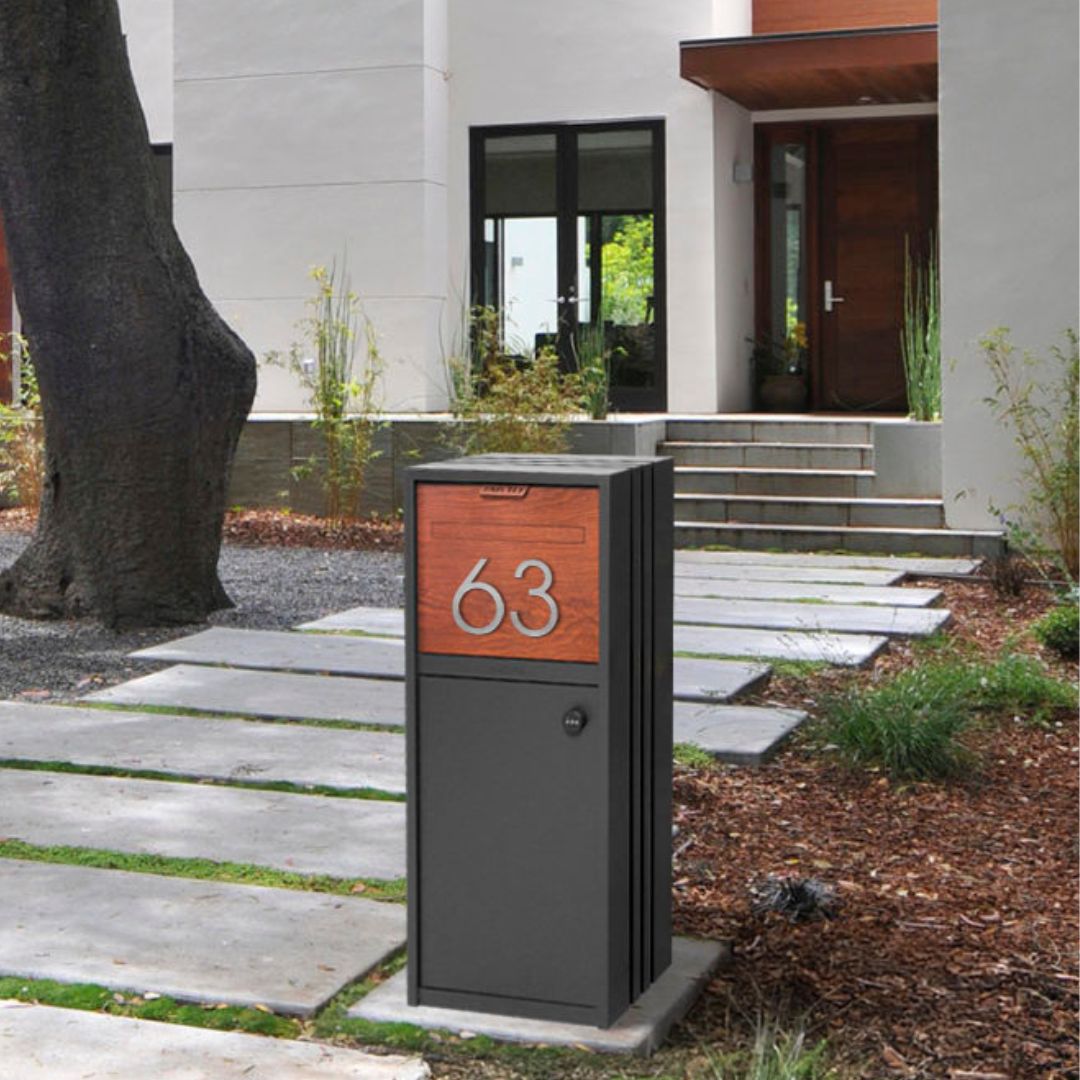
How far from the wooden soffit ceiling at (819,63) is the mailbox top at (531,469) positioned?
10609 millimetres

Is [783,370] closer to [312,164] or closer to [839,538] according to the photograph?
[839,538]

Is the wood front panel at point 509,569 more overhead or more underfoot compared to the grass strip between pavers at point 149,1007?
more overhead

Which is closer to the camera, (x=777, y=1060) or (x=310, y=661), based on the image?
(x=777, y=1060)

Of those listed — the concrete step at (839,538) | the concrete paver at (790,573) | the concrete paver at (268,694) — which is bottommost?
the concrete paver at (268,694)

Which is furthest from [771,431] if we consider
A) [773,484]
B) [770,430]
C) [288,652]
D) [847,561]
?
[288,652]

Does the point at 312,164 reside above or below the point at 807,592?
above

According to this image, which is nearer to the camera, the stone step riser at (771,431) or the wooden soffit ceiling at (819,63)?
the stone step riser at (771,431)

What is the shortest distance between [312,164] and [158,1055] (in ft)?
41.6

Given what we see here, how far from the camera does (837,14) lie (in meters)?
15.8

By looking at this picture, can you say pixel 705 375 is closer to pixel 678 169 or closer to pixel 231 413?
pixel 678 169

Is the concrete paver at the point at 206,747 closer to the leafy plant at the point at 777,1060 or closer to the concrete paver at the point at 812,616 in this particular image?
the leafy plant at the point at 777,1060

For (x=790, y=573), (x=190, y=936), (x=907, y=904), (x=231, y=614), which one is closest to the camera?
(x=190, y=936)

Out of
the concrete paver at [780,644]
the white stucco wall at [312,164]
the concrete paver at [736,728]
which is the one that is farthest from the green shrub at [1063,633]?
the white stucco wall at [312,164]

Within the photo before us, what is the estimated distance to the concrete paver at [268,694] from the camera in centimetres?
655
